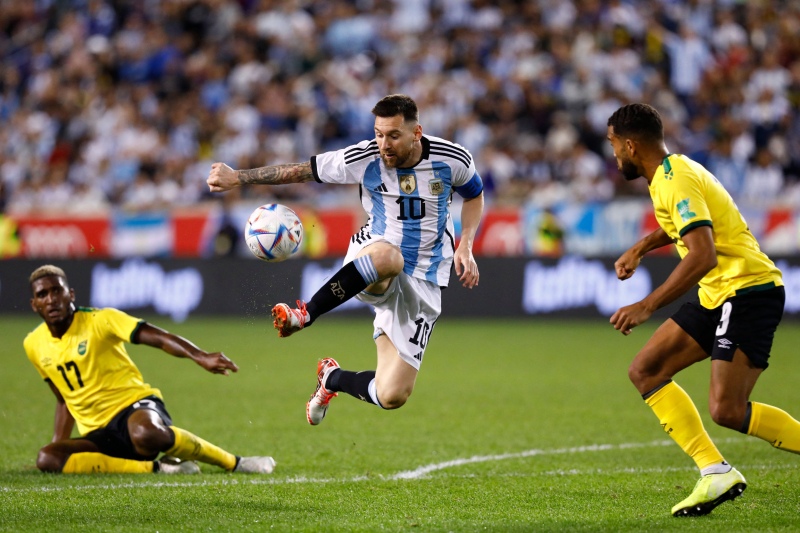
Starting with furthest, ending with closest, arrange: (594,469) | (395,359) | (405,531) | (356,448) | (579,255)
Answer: (579,255) < (356,448) < (594,469) < (395,359) < (405,531)

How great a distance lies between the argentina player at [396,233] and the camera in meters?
6.32

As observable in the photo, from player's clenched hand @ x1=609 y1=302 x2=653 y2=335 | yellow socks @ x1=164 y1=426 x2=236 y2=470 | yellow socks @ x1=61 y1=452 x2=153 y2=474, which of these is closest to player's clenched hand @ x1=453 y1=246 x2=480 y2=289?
player's clenched hand @ x1=609 y1=302 x2=653 y2=335

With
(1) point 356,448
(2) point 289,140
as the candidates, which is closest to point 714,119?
(2) point 289,140

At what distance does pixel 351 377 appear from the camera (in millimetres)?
Result: 6836

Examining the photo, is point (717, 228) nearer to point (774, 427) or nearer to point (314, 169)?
point (774, 427)

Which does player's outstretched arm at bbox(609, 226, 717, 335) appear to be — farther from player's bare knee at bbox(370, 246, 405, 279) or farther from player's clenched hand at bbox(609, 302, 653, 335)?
player's bare knee at bbox(370, 246, 405, 279)

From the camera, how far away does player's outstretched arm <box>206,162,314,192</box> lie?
A: 6367 mm

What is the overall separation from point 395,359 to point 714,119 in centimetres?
1305

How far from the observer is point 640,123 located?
5.52m

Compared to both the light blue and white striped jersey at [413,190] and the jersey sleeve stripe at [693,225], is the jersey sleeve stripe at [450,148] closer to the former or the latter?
the light blue and white striped jersey at [413,190]

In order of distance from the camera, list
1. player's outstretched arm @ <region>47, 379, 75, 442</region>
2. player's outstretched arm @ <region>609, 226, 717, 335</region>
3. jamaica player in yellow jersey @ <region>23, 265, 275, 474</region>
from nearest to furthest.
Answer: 1. player's outstretched arm @ <region>609, 226, 717, 335</region>
2. jamaica player in yellow jersey @ <region>23, 265, 275, 474</region>
3. player's outstretched arm @ <region>47, 379, 75, 442</region>

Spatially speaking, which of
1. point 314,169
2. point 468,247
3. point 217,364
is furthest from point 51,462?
point 468,247

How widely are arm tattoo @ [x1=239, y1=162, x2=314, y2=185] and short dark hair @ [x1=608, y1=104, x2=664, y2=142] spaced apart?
1957 millimetres

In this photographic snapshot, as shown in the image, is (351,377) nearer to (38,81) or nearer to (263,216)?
(263,216)
